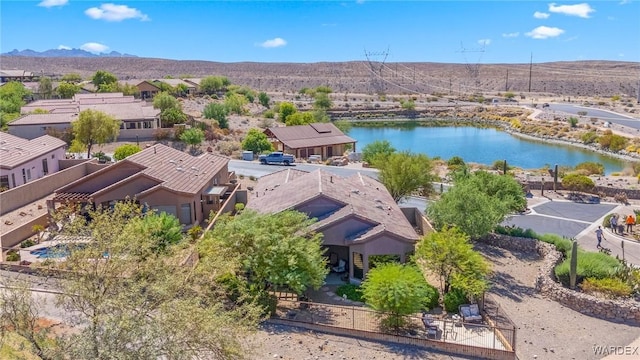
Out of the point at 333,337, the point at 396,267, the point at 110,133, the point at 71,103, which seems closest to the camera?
the point at 333,337

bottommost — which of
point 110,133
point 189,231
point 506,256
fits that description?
point 506,256

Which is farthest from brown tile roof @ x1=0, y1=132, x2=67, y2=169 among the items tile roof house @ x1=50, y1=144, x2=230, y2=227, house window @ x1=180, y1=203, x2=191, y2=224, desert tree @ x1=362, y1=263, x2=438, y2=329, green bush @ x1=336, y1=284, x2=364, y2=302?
desert tree @ x1=362, y1=263, x2=438, y2=329

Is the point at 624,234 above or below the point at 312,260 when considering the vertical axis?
below

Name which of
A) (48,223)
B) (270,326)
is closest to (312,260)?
(270,326)

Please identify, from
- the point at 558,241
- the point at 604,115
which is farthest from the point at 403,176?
the point at 604,115

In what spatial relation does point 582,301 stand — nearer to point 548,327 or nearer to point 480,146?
point 548,327

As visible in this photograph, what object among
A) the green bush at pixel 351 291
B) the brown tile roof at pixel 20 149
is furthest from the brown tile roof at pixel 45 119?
the green bush at pixel 351 291

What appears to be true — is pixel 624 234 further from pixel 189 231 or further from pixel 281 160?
→ pixel 281 160

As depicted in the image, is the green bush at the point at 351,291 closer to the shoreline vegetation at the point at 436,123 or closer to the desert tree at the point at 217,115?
the desert tree at the point at 217,115
